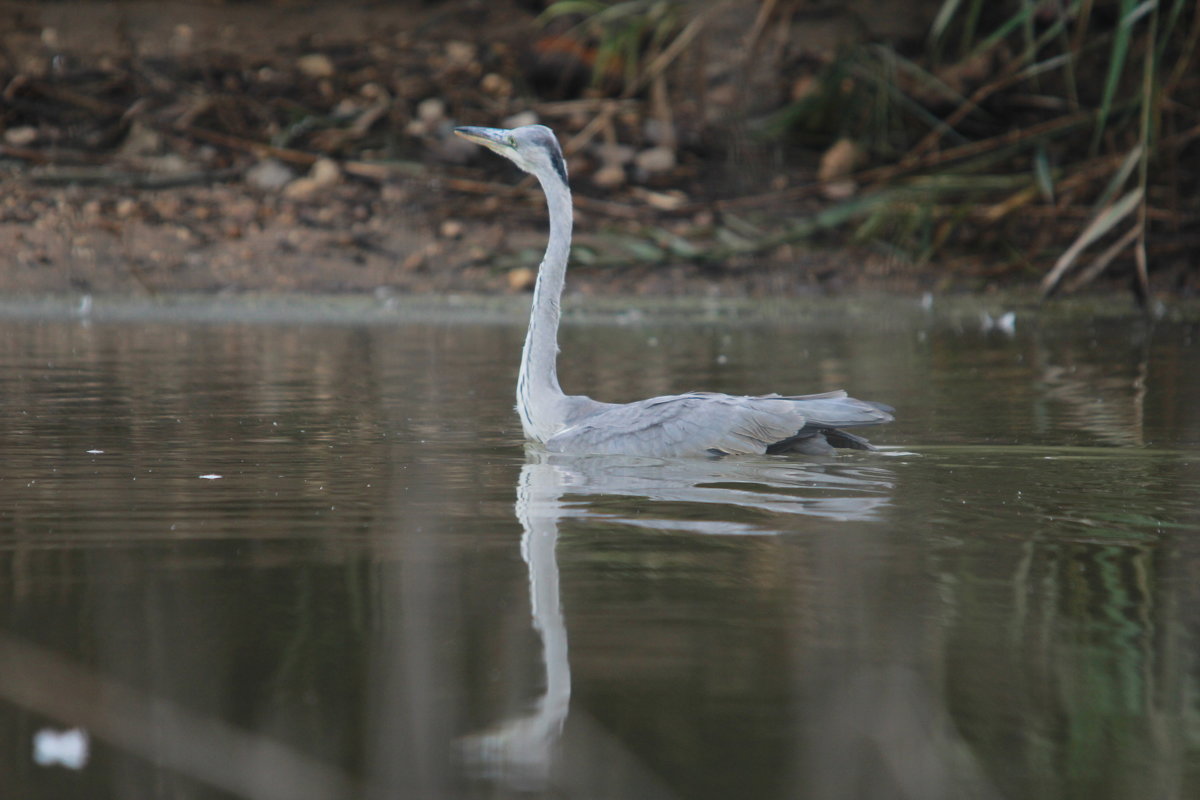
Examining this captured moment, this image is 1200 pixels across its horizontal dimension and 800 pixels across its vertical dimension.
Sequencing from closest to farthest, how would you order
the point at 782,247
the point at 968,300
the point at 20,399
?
1. the point at 20,399
2. the point at 968,300
3. the point at 782,247

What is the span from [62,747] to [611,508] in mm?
2322

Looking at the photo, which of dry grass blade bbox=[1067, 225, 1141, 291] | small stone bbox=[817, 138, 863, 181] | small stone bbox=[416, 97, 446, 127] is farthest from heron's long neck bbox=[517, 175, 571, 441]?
small stone bbox=[416, 97, 446, 127]

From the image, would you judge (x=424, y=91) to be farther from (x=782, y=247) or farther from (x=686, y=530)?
(x=686, y=530)

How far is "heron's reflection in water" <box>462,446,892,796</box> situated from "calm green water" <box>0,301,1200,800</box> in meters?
0.01

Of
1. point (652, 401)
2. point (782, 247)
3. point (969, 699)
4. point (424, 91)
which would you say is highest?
point (424, 91)

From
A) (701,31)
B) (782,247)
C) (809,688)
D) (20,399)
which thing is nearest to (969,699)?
(809,688)

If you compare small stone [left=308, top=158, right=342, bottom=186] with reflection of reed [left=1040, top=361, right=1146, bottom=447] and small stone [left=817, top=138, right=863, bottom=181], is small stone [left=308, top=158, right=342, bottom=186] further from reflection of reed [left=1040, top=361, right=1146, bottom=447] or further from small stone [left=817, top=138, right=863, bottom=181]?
reflection of reed [left=1040, top=361, right=1146, bottom=447]

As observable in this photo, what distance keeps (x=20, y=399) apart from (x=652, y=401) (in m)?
3.05

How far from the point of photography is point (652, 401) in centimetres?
582

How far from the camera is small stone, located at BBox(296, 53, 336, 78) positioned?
50.2 feet

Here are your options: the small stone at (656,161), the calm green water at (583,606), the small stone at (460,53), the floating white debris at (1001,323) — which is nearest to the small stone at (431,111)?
the small stone at (460,53)

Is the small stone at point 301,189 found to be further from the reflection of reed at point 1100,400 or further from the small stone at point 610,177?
the reflection of reed at point 1100,400

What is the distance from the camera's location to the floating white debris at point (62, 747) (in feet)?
9.00

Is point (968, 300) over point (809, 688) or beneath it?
over
